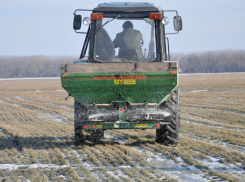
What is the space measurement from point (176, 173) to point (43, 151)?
3.58 m

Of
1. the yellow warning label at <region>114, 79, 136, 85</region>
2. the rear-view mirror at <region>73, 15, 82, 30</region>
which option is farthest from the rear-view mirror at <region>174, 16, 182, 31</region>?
the rear-view mirror at <region>73, 15, 82, 30</region>

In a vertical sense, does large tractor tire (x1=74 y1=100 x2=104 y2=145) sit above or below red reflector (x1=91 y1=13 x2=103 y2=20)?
below

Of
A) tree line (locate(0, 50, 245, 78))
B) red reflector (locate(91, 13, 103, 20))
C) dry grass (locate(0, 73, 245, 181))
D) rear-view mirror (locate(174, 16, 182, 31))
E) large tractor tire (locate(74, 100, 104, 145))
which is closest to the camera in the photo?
dry grass (locate(0, 73, 245, 181))

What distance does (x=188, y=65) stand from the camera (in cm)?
12838

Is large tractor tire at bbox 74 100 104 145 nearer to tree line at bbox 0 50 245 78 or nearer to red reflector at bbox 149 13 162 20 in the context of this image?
red reflector at bbox 149 13 162 20

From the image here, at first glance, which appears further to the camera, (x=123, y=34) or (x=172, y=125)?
(x=123, y=34)

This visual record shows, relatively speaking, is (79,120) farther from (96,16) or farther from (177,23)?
(177,23)

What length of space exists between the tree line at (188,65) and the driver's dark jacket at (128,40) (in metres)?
111

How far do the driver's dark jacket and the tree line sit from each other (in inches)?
4363

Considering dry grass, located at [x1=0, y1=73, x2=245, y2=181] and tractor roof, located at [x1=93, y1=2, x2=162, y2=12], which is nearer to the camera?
dry grass, located at [x1=0, y1=73, x2=245, y2=181]

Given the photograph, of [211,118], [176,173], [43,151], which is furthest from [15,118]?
[176,173]

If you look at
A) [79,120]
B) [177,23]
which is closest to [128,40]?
[177,23]

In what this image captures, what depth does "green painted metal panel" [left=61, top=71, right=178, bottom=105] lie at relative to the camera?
885 cm

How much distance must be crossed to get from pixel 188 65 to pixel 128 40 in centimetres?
12051
